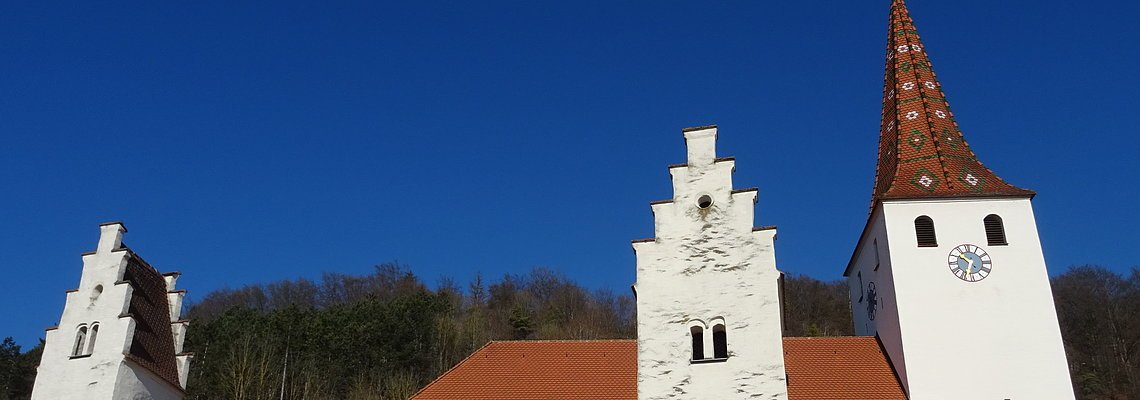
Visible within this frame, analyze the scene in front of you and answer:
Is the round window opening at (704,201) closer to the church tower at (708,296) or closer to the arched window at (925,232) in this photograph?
the church tower at (708,296)

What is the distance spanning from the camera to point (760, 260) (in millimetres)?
18688

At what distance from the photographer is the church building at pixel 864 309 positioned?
1838 centimetres

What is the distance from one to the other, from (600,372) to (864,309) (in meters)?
9.39

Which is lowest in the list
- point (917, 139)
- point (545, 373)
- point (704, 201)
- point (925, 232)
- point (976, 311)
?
point (545, 373)

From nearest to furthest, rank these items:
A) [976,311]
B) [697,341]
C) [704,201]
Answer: [697,341] < [704,201] < [976,311]

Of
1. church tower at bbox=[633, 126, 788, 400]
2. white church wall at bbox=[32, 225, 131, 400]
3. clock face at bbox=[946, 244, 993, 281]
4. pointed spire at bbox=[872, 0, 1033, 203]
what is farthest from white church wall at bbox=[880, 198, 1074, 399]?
white church wall at bbox=[32, 225, 131, 400]

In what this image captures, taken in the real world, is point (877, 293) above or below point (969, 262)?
below

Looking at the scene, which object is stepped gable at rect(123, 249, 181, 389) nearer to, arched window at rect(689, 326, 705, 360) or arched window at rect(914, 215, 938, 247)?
arched window at rect(689, 326, 705, 360)

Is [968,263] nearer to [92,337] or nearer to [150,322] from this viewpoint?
[150,322]

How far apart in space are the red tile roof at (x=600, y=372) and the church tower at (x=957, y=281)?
0.86 m

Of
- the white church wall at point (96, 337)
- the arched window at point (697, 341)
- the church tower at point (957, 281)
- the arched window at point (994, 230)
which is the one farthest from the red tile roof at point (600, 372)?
the white church wall at point (96, 337)

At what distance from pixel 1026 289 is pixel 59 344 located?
22950 mm

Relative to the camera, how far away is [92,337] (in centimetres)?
1969

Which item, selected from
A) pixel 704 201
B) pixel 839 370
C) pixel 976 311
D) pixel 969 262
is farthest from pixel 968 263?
pixel 704 201
